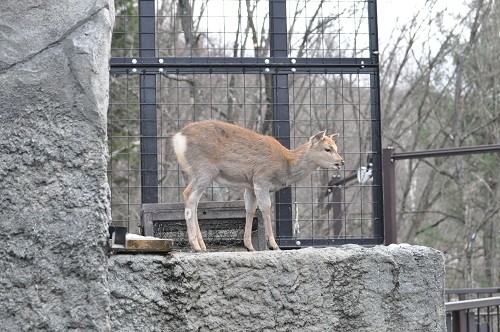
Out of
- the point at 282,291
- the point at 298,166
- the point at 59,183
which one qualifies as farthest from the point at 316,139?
the point at 59,183

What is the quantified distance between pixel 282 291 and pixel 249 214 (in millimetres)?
1637

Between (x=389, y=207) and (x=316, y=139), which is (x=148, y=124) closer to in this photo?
(x=316, y=139)

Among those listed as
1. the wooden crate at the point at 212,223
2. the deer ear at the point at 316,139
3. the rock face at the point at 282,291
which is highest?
the deer ear at the point at 316,139

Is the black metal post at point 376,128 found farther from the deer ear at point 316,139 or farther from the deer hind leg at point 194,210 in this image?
the deer hind leg at point 194,210

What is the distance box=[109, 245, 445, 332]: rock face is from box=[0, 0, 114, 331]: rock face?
28 centimetres

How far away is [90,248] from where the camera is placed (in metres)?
3.64

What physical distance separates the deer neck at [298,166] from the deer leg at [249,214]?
0.41 meters

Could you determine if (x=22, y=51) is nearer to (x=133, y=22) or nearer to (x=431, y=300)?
(x=431, y=300)

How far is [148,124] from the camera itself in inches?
244

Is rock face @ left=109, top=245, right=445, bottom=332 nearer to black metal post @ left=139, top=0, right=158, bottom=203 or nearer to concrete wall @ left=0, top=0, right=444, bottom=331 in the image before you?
concrete wall @ left=0, top=0, right=444, bottom=331

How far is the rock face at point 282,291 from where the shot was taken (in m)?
3.96

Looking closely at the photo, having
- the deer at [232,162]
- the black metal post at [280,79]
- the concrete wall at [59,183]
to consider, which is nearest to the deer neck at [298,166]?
the deer at [232,162]

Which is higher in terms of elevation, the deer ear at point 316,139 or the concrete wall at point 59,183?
the deer ear at point 316,139

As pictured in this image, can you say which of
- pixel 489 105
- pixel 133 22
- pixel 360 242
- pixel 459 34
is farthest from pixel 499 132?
→ pixel 360 242
